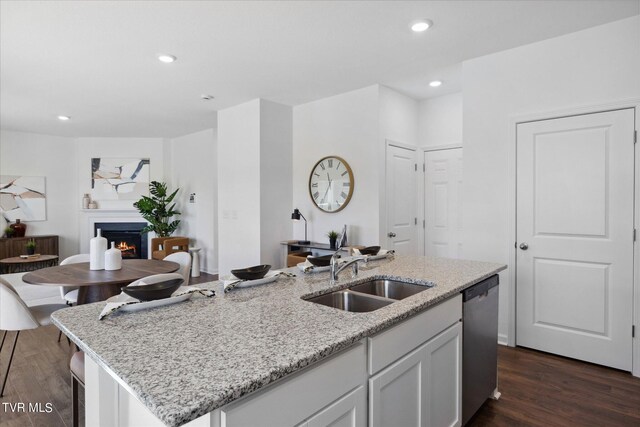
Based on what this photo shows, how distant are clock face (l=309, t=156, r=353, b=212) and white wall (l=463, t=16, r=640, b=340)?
1417 mm

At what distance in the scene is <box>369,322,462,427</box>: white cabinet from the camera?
1356 millimetres

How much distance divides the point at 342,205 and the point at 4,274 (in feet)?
21.0

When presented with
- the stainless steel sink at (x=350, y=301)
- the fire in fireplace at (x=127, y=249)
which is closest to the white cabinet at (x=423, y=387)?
the stainless steel sink at (x=350, y=301)

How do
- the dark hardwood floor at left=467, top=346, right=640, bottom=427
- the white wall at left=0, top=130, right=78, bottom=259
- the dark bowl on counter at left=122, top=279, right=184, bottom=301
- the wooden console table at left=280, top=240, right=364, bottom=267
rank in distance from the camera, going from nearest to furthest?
1. the dark bowl on counter at left=122, top=279, right=184, bottom=301
2. the dark hardwood floor at left=467, top=346, right=640, bottom=427
3. the wooden console table at left=280, top=240, right=364, bottom=267
4. the white wall at left=0, top=130, right=78, bottom=259

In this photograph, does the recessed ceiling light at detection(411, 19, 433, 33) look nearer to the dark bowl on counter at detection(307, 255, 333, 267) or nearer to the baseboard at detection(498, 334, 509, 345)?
the dark bowl on counter at detection(307, 255, 333, 267)

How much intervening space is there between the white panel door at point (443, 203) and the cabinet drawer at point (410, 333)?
279 cm

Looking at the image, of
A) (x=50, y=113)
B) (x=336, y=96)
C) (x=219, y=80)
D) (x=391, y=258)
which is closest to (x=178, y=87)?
(x=219, y=80)

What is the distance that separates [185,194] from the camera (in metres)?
7.22

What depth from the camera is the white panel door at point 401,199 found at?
14.2ft

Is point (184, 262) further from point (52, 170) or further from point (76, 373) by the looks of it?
point (52, 170)

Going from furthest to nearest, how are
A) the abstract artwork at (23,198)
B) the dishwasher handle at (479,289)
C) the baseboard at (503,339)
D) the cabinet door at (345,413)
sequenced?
the abstract artwork at (23,198), the baseboard at (503,339), the dishwasher handle at (479,289), the cabinet door at (345,413)

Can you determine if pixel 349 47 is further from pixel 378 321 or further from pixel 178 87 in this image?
pixel 378 321

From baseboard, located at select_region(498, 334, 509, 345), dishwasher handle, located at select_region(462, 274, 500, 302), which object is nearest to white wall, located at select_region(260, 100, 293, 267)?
baseboard, located at select_region(498, 334, 509, 345)

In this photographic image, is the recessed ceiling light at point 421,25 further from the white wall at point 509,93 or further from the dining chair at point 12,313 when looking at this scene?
the dining chair at point 12,313
